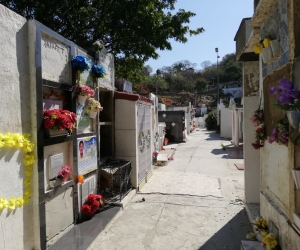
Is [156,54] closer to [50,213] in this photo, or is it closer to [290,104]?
[50,213]

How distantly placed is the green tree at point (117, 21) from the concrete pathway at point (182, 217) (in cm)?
576

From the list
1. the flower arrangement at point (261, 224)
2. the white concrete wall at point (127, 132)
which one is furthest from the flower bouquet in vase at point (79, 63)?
the flower arrangement at point (261, 224)

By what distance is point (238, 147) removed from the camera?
16.3 meters

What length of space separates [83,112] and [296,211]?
4093mm

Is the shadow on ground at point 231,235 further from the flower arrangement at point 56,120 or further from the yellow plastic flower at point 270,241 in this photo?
the flower arrangement at point 56,120

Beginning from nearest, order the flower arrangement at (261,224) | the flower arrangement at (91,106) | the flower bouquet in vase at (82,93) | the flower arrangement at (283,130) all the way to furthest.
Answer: the flower arrangement at (283,130), the flower arrangement at (261,224), the flower bouquet in vase at (82,93), the flower arrangement at (91,106)

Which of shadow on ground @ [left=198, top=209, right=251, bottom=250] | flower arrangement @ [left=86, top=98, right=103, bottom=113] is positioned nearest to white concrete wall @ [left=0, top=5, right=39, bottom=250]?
flower arrangement @ [left=86, top=98, right=103, bottom=113]

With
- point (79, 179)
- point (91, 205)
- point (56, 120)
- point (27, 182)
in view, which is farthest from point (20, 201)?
point (91, 205)

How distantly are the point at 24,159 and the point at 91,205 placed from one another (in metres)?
2.23

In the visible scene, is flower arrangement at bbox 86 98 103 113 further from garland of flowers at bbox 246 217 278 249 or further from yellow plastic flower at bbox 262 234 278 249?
yellow plastic flower at bbox 262 234 278 249

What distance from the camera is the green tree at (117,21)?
9.84m

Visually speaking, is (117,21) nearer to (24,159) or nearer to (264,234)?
(24,159)

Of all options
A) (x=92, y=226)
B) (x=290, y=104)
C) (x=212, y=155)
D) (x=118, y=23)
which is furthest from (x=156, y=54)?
(x=290, y=104)

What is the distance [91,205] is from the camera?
5.44 metres
